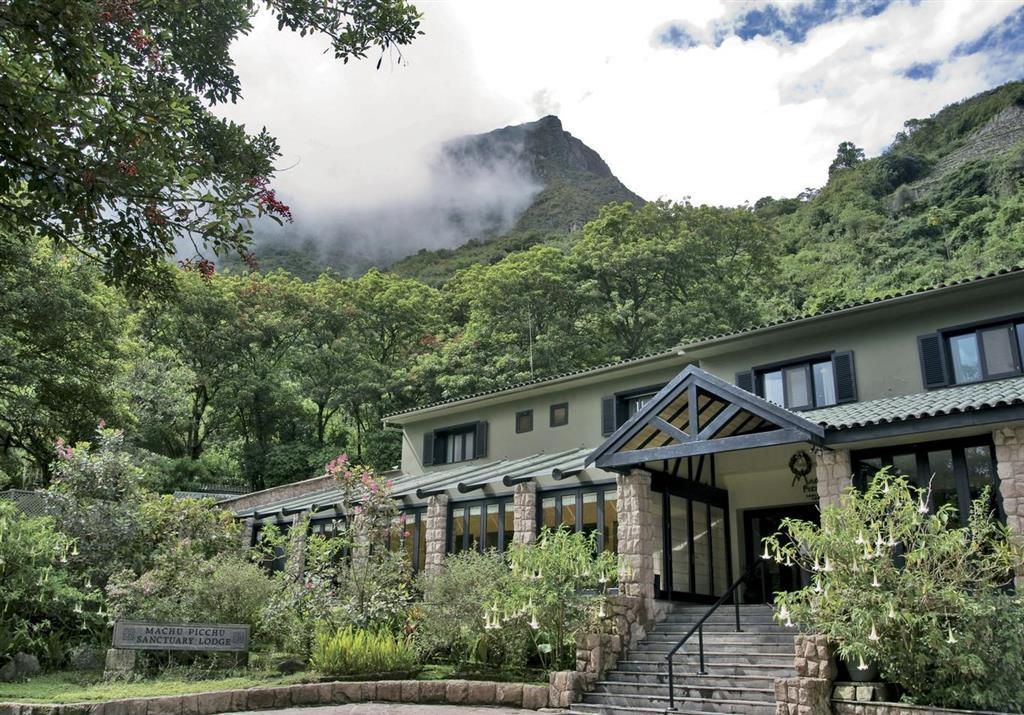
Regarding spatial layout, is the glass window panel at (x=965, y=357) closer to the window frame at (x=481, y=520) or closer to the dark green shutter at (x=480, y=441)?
the window frame at (x=481, y=520)

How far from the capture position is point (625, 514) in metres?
16.2

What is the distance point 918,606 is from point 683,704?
3799 mm

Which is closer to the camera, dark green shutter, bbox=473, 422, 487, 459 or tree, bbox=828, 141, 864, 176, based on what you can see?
dark green shutter, bbox=473, 422, 487, 459

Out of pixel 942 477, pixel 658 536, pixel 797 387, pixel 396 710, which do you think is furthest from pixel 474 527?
pixel 942 477

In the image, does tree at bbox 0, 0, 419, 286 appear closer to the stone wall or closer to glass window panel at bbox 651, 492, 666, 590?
the stone wall

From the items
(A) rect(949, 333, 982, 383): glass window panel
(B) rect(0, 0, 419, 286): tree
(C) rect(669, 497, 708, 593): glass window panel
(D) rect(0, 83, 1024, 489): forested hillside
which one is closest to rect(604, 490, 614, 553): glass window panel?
(C) rect(669, 497, 708, 593): glass window panel

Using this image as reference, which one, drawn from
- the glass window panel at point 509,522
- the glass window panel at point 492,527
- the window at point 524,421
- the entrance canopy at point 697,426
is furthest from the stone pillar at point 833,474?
the window at point 524,421

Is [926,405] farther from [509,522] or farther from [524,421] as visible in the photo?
[524,421]

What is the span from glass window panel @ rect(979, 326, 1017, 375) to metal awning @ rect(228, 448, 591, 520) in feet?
27.0

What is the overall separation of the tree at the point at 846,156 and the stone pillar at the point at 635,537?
A: 2453 inches

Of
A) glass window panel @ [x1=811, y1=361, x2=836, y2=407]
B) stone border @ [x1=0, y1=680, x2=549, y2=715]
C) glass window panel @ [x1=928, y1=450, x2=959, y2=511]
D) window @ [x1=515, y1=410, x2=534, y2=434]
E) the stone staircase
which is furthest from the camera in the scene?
window @ [x1=515, y1=410, x2=534, y2=434]

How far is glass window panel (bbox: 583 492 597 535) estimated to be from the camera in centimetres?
1828

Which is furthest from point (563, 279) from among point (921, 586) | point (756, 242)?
point (921, 586)

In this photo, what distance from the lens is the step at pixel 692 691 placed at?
1195 centimetres
